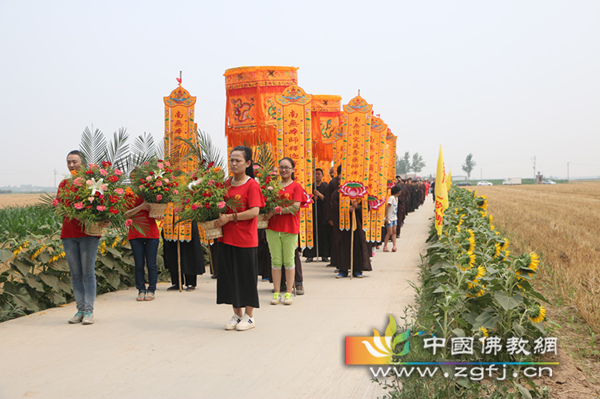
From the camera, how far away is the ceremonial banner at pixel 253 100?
32.8ft

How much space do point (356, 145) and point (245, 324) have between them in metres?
4.99

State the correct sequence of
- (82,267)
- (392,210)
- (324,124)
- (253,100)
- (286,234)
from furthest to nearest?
(324,124)
(392,210)
(253,100)
(286,234)
(82,267)

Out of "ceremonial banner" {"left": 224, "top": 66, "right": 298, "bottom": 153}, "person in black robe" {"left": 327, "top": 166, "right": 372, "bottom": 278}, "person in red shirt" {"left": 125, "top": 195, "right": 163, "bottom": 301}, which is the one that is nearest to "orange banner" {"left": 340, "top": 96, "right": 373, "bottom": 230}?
"person in black robe" {"left": 327, "top": 166, "right": 372, "bottom": 278}

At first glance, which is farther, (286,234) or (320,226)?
(320,226)

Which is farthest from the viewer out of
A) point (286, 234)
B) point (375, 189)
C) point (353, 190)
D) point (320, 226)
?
point (320, 226)

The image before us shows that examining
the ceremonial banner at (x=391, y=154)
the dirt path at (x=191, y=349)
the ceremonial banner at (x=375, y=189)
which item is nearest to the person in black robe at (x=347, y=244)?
the ceremonial banner at (x=375, y=189)

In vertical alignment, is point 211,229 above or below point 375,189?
below

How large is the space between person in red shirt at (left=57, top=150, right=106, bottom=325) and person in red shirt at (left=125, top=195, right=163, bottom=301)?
109 cm

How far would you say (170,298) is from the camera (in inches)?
296

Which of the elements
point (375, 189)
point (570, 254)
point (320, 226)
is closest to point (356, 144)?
point (375, 189)

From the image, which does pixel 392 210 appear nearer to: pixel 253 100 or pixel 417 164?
pixel 253 100

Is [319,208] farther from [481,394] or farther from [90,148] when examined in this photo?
[481,394]

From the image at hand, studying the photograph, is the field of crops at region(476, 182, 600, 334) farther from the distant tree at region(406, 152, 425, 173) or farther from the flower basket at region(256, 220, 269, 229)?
the distant tree at region(406, 152, 425, 173)

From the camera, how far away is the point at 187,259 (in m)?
8.10
